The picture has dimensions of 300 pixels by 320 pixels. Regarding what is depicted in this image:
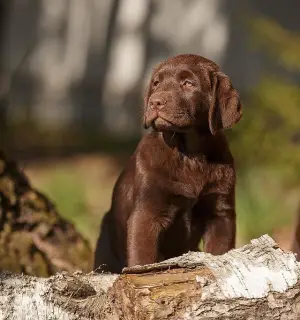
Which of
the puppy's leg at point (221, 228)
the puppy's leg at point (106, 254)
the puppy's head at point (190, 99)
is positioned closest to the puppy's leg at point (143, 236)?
the puppy's leg at point (221, 228)

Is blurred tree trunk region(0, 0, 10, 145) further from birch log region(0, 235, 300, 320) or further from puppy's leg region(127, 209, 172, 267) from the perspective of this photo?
birch log region(0, 235, 300, 320)

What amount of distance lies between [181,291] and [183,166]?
1.21 meters

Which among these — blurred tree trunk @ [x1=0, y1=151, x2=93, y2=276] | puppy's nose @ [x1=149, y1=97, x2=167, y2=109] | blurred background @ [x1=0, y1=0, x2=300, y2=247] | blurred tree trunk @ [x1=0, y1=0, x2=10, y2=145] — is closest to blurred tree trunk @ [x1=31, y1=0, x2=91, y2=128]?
blurred background @ [x1=0, y1=0, x2=300, y2=247]

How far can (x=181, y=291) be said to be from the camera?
3.29 meters

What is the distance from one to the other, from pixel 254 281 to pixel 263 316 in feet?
0.46

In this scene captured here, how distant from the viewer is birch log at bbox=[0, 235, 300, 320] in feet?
10.7

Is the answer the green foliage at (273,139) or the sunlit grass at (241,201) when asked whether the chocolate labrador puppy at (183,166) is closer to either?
the sunlit grass at (241,201)

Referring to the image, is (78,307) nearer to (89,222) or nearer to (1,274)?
(1,274)

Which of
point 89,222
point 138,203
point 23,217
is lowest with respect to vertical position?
point 89,222

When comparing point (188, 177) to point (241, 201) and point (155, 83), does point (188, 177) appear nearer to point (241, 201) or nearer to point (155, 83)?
point (155, 83)

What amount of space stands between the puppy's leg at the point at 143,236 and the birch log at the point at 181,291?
648mm

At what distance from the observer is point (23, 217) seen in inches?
209

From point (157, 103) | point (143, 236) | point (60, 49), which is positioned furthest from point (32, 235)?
point (60, 49)

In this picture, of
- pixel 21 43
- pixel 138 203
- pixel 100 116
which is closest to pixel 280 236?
pixel 138 203
